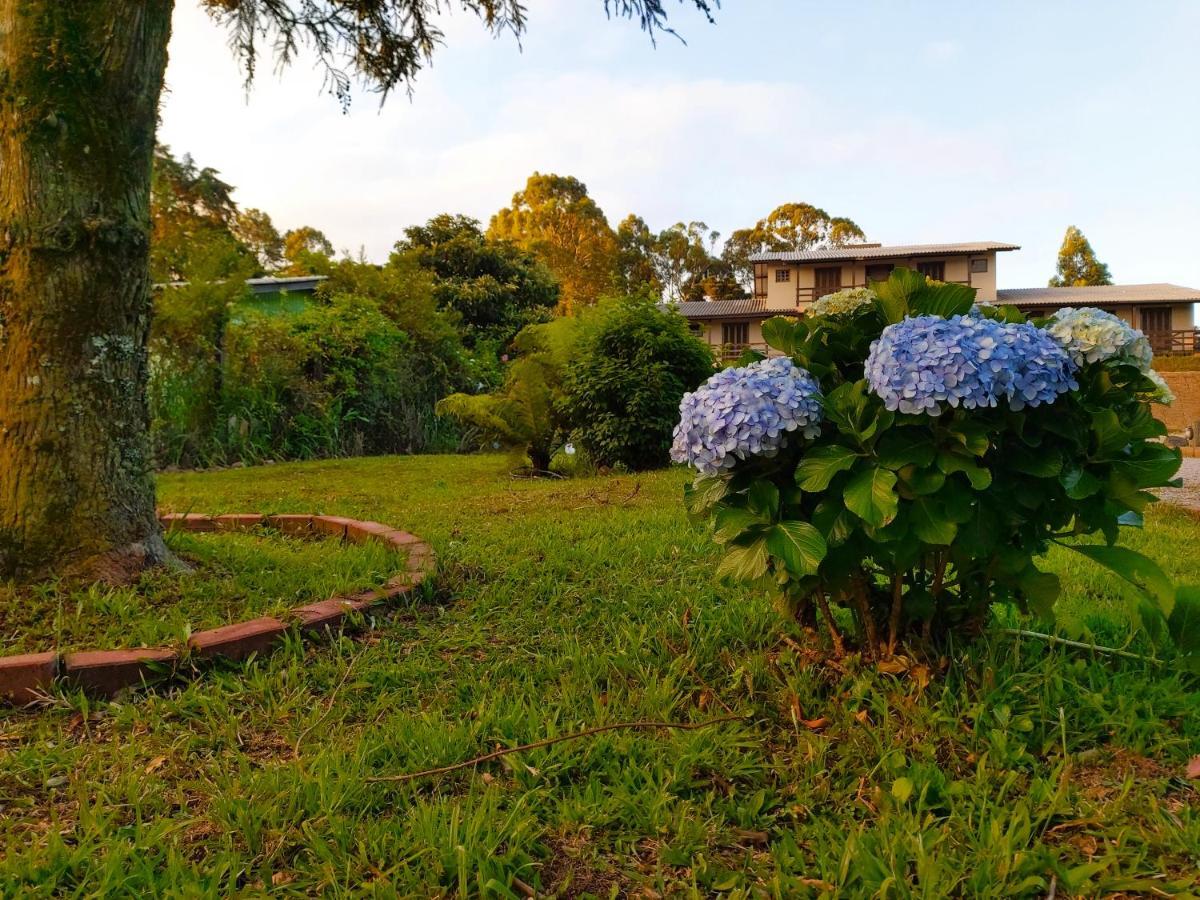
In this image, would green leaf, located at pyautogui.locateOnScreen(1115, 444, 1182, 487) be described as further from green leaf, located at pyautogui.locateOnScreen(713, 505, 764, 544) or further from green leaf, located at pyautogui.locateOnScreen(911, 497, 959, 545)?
green leaf, located at pyautogui.locateOnScreen(713, 505, 764, 544)

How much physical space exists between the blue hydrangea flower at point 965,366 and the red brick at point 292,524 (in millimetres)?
3172

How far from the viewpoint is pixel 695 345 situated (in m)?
7.00

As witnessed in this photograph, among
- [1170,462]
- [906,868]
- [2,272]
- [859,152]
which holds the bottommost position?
[906,868]

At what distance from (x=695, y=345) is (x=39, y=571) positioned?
18.4 ft

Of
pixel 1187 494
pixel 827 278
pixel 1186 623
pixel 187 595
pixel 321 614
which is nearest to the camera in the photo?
pixel 1186 623

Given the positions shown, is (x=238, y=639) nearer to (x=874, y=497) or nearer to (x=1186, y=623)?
(x=874, y=497)

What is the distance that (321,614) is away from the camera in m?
2.28

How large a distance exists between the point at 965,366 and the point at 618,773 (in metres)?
1.08

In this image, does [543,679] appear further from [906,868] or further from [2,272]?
[2,272]

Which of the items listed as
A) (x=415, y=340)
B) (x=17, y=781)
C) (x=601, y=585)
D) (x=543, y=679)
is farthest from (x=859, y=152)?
(x=17, y=781)

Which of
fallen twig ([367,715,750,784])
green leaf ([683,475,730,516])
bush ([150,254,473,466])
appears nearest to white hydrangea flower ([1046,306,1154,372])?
green leaf ([683,475,730,516])

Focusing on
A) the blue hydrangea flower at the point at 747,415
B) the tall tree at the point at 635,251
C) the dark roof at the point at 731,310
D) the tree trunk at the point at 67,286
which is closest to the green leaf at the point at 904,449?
the blue hydrangea flower at the point at 747,415

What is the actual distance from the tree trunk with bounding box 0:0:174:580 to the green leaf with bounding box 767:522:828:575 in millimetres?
2235

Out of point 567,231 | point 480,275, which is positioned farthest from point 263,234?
point 480,275
